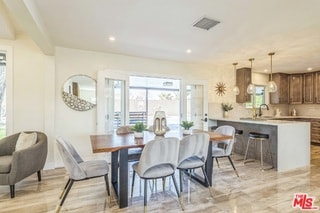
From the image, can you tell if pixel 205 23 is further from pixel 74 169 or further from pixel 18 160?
pixel 18 160

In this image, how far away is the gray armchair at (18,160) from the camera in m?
2.64

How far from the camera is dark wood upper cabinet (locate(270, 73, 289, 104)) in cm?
698

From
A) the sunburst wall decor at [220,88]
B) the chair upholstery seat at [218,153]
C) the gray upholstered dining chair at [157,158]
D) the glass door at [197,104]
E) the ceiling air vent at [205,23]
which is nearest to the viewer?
the gray upholstered dining chair at [157,158]

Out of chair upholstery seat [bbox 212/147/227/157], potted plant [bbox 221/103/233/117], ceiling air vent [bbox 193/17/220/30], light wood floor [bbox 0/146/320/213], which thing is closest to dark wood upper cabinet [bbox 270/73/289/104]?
potted plant [bbox 221/103/233/117]

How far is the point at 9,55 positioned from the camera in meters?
3.67

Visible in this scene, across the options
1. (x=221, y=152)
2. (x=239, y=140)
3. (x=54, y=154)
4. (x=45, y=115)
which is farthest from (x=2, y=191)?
(x=239, y=140)

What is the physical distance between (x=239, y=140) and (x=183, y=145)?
10.1ft

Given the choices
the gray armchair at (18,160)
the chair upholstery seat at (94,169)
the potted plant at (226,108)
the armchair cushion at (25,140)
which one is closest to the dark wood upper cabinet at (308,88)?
the potted plant at (226,108)

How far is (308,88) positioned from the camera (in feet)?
22.4

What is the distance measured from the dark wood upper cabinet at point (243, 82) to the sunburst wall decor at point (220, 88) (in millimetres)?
489

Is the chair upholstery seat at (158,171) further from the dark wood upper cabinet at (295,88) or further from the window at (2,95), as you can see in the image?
the dark wood upper cabinet at (295,88)

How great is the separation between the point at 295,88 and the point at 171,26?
6.39 m

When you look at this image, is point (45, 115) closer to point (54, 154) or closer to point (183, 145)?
point (54, 154)

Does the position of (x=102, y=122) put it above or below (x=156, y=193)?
above
